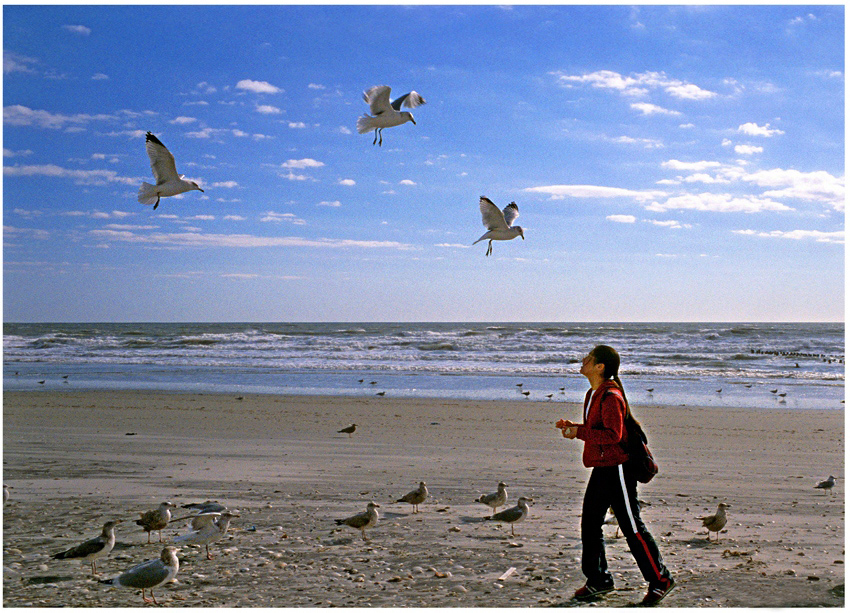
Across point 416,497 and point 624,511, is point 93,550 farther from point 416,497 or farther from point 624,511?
point 624,511

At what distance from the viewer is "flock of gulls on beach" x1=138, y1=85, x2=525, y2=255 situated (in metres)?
6.72

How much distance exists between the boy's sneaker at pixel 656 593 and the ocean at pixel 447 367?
1133 centimetres

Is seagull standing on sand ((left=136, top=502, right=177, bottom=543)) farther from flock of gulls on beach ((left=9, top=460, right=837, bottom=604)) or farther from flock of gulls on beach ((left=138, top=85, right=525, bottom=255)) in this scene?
flock of gulls on beach ((left=138, top=85, right=525, bottom=255))

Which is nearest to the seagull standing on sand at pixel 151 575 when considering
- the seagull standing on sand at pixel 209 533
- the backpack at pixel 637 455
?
the seagull standing on sand at pixel 209 533

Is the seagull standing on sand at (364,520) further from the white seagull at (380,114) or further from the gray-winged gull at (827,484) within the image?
the gray-winged gull at (827,484)

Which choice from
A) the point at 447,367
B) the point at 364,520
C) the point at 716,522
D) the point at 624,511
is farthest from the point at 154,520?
the point at 447,367

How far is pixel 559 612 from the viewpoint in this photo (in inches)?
155

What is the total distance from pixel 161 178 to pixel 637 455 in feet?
17.2

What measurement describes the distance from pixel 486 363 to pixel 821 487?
1946cm

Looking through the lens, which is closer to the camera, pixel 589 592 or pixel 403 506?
pixel 589 592

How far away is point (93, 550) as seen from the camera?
4629mm

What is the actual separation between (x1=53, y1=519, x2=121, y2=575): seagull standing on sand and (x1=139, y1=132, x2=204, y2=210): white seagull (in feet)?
10.5

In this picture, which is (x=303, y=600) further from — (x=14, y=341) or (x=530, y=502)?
(x=14, y=341)

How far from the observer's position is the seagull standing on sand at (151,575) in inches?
165
